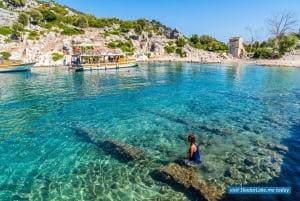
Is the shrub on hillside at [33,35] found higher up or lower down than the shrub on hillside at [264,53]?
higher up

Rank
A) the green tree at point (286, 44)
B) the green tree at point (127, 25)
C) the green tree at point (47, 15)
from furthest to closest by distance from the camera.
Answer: the green tree at point (127, 25), the green tree at point (47, 15), the green tree at point (286, 44)

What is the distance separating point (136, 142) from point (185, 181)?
4.75 metres

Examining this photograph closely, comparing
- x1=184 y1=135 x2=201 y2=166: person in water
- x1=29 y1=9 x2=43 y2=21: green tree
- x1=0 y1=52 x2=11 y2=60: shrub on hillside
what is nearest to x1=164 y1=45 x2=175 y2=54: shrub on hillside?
x1=29 y1=9 x2=43 y2=21: green tree

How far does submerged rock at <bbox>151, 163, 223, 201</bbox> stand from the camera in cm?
853

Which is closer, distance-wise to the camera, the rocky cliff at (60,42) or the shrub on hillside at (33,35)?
the rocky cliff at (60,42)

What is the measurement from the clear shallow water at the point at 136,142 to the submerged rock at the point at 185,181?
1.31 feet

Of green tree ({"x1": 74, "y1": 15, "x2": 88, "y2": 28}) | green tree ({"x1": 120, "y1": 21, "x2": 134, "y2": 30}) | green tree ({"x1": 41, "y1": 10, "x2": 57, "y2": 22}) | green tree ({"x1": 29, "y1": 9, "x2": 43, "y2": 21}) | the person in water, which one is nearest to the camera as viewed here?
the person in water

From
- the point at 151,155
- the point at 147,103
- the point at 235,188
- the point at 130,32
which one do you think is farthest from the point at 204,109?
the point at 130,32

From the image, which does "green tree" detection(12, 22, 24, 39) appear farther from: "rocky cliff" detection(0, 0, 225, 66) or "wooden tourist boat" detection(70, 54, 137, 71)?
"wooden tourist boat" detection(70, 54, 137, 71)

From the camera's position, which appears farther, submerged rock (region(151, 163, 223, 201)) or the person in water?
the person in water

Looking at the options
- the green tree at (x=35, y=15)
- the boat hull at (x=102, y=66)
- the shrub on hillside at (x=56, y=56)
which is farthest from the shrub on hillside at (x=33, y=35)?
the boat hull at (x=102, y=66)

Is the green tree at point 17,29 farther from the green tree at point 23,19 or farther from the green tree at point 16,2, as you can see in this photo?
the green tree at point 16,2

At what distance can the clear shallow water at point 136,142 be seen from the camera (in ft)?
30.4

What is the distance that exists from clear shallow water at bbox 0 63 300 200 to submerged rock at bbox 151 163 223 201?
1.31 feet
